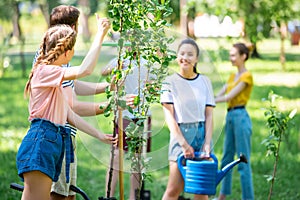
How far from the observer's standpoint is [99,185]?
6816 millimetres

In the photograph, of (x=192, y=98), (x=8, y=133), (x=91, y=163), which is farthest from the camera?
(x=8, y=133)

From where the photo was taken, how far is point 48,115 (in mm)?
3764

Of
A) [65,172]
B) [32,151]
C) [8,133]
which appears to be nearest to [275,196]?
[65,172]

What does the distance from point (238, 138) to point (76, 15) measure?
238cm

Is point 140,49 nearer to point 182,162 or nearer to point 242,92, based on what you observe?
point 182,162

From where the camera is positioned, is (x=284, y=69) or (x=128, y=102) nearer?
(x=128, y=102)

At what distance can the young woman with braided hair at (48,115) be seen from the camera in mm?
3656

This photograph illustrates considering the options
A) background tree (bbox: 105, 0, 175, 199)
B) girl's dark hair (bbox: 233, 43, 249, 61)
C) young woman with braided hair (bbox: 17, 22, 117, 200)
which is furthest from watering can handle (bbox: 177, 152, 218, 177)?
girl's dark hair (bbox: 233, 43, 249, 61)

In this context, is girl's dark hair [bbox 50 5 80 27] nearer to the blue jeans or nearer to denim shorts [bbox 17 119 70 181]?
denim shorts [bbox 17 119 70 181]

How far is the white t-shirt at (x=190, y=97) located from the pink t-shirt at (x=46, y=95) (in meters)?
0.91

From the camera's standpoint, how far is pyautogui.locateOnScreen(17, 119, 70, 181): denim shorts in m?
3.65

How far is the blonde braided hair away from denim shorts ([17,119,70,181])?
275 millimetres

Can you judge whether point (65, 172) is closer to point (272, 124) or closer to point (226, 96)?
point (272, 124)

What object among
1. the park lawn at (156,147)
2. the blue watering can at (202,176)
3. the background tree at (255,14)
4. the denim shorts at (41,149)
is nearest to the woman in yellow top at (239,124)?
the park lawn at (156,147)
